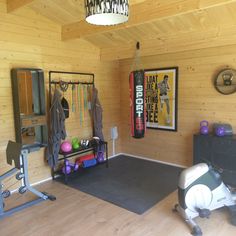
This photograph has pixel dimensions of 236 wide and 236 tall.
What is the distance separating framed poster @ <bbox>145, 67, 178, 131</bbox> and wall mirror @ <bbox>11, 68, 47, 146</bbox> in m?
2.15

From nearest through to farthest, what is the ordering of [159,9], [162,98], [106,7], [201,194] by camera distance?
1. [106,7]
2. [201,194]
3. [159,9]
4. [162,98]

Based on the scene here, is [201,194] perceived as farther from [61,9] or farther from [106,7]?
[61,9]

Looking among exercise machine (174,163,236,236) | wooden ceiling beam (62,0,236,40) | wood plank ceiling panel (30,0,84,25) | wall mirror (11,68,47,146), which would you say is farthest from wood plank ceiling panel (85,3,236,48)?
exercise machine (174,163,236,236)

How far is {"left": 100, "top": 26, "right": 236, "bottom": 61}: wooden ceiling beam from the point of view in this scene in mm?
3494

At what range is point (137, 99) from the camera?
391 cm

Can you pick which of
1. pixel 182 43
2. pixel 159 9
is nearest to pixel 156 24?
pixel 182 43

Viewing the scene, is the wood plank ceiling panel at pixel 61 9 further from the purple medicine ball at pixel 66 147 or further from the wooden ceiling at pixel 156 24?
the purple medicine ball at pixel 66 147

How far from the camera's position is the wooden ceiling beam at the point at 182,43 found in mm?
3494

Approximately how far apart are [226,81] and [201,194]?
2.08 meters

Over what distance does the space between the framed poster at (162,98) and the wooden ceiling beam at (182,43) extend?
67 cm

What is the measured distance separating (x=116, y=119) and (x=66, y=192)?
2273 millimetres

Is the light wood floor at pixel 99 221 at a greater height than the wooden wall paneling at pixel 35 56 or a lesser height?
lesser

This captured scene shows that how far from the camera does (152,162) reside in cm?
506

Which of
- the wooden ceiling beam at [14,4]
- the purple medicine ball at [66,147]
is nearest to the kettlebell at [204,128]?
the purple medicine ball at [66,147]
